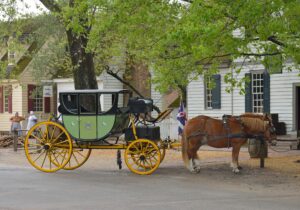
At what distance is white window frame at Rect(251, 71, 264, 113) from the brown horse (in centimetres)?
1476

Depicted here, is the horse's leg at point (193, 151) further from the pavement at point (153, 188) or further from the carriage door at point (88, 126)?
the carriage door at point (88, 126)

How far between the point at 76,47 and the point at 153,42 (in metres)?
5.73

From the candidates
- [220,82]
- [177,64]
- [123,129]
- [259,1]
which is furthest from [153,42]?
[220,82]

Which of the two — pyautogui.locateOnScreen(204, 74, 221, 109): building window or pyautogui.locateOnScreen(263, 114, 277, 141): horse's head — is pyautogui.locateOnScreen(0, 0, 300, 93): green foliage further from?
pyautogui.locateOnScreen(204, 74, 221, 109): building window

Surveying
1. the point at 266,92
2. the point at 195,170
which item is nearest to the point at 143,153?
the point at 195,170

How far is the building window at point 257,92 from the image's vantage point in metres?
30.9

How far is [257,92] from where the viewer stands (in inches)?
1221

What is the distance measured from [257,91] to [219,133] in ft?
50.2

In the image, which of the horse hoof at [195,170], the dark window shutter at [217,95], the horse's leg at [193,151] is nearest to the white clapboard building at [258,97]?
the dark window shutter at [217,95]

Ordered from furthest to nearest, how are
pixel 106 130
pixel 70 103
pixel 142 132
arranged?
pixel 70 103
pixel 106 130
pixel 142 132

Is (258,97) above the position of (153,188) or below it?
above

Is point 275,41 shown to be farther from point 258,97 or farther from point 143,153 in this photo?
point 258,97

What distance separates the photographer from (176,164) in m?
18.8

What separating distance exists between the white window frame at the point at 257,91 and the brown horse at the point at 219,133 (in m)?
14.8
